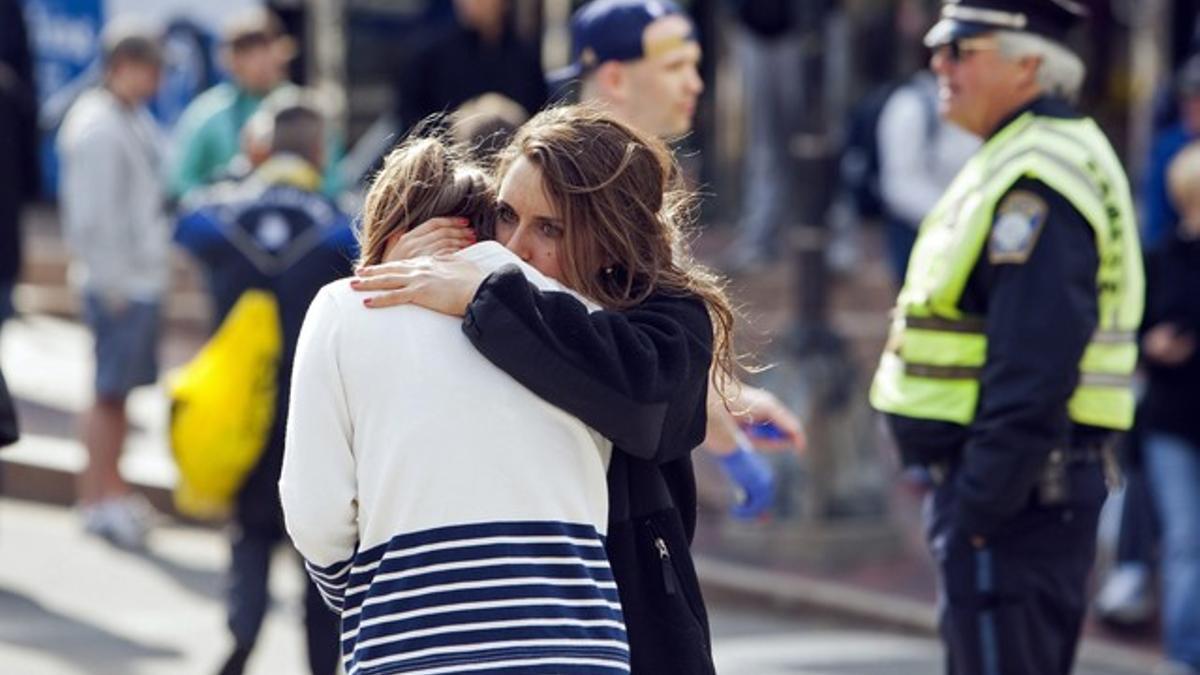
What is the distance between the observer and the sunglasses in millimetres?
5172

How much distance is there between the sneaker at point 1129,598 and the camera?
8414mm

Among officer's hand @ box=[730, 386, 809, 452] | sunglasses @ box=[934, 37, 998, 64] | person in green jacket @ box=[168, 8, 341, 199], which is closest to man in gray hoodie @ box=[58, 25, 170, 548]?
person in green jacket @ box=[168, 8, 341, 199]

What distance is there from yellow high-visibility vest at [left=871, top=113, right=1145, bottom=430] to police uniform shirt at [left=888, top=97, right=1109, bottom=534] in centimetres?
4

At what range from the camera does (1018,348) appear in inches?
192

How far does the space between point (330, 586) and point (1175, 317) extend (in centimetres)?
470

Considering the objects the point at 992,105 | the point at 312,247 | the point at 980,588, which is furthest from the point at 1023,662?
the point at 312,247

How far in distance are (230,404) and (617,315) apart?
3173 millimetres

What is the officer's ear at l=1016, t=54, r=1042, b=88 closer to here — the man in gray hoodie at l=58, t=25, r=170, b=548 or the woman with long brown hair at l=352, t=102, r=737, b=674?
the woman with long brown hair at l=352, t=102, r=737, b=674

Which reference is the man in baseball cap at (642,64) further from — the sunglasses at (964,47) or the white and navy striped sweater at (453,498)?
the white and navy striped sweater at (453,498)

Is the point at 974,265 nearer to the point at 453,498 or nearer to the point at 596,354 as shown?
the point at 596,354

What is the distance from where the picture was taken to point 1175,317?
7.78 m

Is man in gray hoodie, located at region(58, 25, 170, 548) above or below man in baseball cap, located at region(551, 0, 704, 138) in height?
below

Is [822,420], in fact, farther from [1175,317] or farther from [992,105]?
[992,105]

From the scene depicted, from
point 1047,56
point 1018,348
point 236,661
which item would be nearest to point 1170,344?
point 1047,56
